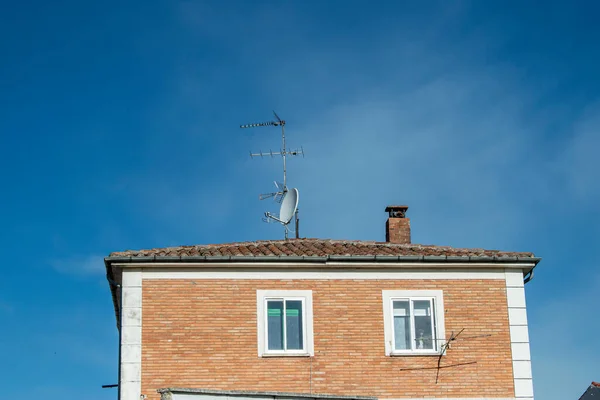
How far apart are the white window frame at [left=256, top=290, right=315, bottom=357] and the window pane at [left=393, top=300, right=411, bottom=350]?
2.30 m

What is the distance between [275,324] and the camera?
2838 centimetres

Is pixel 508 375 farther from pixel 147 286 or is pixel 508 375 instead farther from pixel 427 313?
pixel 147 286

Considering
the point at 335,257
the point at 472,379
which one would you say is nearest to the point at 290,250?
the point at 335,257

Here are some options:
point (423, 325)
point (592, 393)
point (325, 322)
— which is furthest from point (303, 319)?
point (592, 393)

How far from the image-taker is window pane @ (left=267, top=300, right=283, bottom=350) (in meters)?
28.1

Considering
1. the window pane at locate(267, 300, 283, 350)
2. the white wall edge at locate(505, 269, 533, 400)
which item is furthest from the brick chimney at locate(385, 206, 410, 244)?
the window pane at locate(267, 300, 283, 350)

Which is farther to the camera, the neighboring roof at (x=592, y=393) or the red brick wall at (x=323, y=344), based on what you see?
the neighboring roof at (x=592, y=393)

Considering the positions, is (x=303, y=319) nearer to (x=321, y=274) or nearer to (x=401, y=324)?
(x=321, y=274)

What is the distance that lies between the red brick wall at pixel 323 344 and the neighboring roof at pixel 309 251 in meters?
0.75

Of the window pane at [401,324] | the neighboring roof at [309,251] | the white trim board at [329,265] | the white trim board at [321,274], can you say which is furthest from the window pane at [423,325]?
the neighboring roof at [309,251]

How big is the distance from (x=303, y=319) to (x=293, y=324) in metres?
0.30

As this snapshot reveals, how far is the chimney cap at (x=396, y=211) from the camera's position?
3300cm

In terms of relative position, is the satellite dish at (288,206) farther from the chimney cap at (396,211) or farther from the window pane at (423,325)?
the window pane at (423,325)

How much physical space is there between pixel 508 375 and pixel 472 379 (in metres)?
0.98
